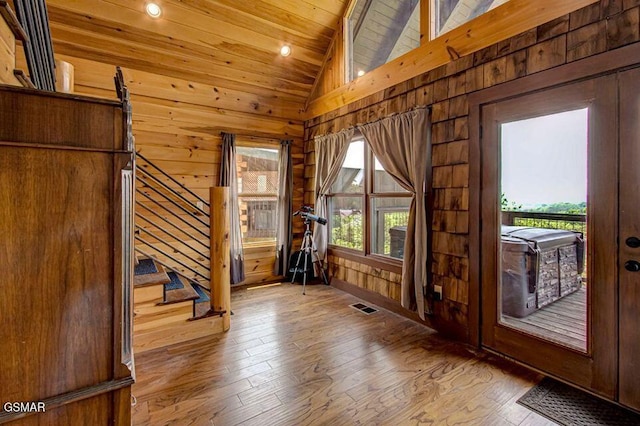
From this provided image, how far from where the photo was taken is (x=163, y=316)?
2693 mm

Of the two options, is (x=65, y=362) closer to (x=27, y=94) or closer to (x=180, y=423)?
(x=27, y=94)

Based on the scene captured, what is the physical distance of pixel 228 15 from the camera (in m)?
3.49

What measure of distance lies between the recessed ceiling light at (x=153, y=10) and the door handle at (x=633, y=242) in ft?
14.7

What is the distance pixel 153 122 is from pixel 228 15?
1.58m

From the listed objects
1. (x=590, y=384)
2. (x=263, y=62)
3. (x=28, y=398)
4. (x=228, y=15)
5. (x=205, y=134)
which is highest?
(x=228, y=15)

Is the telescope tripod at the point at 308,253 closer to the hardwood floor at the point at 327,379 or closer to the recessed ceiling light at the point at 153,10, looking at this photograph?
the hardwood floor at the point at 327,379

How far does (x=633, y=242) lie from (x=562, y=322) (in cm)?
77

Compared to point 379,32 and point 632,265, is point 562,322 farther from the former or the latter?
point 379,32

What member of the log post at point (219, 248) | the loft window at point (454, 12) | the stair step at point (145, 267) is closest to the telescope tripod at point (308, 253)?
the log post at point (219, 248)

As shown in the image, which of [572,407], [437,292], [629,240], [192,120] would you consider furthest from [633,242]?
[192,120]

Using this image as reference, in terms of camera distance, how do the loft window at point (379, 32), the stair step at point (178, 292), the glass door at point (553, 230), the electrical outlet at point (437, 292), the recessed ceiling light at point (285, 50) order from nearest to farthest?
the glass door at point (553, 230)
the stair step at point (178, 292)
the electrical outlet at point (437, 292)
the loft window at point (379, 32)
the recessed ceiling light at point (285, 50)

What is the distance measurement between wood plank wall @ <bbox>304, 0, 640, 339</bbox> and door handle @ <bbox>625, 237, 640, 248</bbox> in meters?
0.97

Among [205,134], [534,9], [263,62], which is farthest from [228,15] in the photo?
[534,9]

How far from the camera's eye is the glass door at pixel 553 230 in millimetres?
1891
